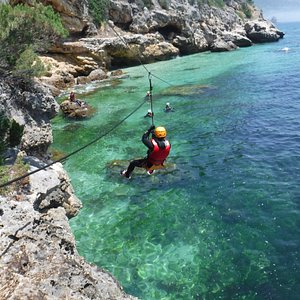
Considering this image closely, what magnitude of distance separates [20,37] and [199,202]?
11.1 m

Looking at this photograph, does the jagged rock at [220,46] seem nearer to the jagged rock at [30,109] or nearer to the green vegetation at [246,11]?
the green vegetation at [246,11]

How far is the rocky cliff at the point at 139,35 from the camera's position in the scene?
45.5 metres

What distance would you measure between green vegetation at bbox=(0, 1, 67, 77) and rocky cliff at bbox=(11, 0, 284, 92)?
11.2 meters

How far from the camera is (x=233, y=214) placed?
13.4 m

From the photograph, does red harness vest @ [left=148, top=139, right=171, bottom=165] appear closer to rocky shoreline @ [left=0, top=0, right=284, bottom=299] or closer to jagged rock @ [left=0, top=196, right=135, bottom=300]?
rocky shoreline @ [left=0, top=0, right=284, bottom=299]

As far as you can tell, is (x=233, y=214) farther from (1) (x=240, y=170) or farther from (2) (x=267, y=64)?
(2) (x=267, y=64)

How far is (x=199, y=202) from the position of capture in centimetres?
1451

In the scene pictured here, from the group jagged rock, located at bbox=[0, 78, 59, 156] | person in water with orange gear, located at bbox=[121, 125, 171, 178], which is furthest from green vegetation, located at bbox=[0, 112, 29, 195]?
person in water with orange gear, located at bbox=[121, 125, 171, 178]

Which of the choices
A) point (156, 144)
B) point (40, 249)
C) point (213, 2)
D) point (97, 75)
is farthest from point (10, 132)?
point (213, 2)

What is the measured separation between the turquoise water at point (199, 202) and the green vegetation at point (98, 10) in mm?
28387

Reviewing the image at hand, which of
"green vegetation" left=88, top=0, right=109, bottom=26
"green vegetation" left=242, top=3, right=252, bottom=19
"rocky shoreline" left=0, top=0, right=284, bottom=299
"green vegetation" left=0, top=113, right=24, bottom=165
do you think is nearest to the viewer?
"rocky shoreline" left=0, top=0, right=284, bottom=299

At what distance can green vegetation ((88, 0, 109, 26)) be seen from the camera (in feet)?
169

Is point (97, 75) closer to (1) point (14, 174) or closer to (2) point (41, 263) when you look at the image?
(1) point (14, 174)

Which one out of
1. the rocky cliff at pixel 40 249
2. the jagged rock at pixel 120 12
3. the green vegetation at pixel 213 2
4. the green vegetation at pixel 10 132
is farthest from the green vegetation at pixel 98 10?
the green vegetation at pixel 10 132
